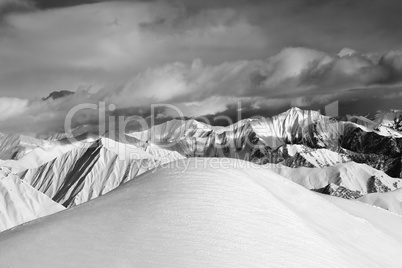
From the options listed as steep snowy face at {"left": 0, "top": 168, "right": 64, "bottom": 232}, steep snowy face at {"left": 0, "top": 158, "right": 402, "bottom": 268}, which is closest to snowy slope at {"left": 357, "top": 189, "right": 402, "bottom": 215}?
steep snowy face at {"left": 0, "top": 168, "right": 64, "bottom": 232}

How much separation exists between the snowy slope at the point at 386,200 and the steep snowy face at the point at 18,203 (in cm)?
9503

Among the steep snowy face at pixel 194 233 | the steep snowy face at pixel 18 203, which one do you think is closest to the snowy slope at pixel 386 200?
the steep snowy face at pixel 18 203

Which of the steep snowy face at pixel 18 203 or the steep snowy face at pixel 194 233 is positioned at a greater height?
the steep snowy face at pixel 194 233

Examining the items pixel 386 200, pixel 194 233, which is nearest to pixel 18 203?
pixel 386 200

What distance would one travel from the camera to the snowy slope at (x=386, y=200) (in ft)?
481

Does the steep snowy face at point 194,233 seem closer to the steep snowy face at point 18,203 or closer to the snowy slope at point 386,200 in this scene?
the steep snowy face at point 18,203

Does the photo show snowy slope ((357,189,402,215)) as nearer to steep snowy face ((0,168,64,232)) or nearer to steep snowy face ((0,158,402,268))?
steep snowy face ((0,168,64,232))

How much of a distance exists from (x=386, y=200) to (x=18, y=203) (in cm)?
10982

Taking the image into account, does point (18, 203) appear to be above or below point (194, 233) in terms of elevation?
below

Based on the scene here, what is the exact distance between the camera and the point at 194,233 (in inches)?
590

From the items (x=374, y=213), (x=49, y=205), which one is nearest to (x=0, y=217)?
(x=49, y=205)

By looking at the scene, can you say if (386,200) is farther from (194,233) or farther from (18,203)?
(194,233)

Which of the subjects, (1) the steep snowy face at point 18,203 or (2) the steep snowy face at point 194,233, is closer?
(2) the steep snowy face at point 194,233

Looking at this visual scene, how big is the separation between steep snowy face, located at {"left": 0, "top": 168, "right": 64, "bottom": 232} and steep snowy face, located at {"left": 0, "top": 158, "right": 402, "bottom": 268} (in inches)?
4698
